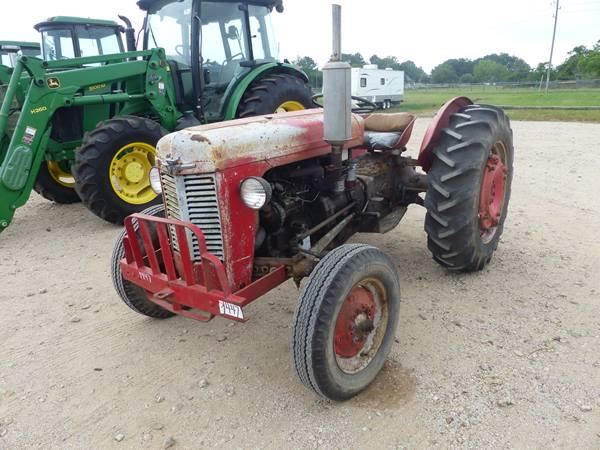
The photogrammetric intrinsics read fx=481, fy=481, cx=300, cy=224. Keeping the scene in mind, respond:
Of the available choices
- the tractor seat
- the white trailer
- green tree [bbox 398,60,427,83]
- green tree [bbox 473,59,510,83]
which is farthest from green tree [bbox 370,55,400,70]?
the tractor seat

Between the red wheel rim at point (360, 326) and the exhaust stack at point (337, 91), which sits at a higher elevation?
the exhaust stack at point (337, 91)

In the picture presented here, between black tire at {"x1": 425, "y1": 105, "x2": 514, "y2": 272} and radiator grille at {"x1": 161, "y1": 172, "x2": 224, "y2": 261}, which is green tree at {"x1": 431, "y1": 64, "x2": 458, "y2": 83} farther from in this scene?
radiator grille at {"x1": 161, "y1": 172, "x2": 224, "y2": 261}

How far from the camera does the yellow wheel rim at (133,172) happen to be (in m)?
5.77

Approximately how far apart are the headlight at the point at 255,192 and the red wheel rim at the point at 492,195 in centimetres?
210

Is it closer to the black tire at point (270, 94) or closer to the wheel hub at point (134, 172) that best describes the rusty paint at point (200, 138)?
the wheel hub at point (134, 172)

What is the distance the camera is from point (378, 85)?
94.6ft

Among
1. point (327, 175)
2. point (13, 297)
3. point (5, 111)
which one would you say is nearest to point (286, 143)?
point (327, 175)

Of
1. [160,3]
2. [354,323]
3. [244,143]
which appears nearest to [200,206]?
[244,143]

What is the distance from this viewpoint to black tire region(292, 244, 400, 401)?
234 centimetres

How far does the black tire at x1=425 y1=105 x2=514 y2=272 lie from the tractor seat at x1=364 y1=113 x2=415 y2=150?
0.43m

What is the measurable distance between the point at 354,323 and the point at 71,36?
7.29 metres

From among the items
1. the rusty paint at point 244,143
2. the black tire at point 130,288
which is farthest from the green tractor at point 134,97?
the rusty paint at point 244,143

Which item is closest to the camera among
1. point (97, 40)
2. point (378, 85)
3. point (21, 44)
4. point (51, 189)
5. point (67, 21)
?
point (51, 189)

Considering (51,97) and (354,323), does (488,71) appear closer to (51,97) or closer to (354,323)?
(51,97)
